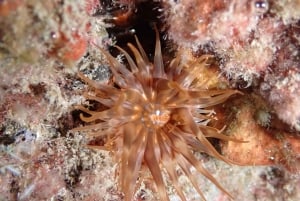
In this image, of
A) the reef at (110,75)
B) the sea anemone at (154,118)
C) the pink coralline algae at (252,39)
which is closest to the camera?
the reef at (110,75)

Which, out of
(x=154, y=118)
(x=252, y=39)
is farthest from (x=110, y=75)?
(x=252, y=39)

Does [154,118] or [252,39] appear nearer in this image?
[252,39]

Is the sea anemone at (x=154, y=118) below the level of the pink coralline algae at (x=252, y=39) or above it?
below

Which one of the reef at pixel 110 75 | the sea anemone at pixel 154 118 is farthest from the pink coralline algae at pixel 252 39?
the sea anemone at pixel 154 118

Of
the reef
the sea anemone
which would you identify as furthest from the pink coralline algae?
the sea anemone

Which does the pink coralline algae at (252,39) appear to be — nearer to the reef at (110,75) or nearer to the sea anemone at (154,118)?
the reef at (110,75)

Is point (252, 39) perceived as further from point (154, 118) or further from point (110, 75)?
point (110, 75)

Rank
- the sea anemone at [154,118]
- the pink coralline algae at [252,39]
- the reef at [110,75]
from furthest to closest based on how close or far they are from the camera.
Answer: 1. the sea anemone at [154,118]
2. the pink coralline algae at [252,39]
3. the reef at [110,75]

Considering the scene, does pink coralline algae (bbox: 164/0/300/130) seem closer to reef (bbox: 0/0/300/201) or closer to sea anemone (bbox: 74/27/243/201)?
reef (bbox: 0/0/300/201)

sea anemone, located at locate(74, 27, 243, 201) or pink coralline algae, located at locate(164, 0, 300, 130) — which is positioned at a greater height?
pink coralline algae, located at locate(164, 0, 300, 130)
